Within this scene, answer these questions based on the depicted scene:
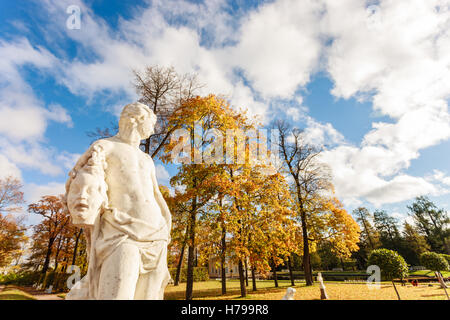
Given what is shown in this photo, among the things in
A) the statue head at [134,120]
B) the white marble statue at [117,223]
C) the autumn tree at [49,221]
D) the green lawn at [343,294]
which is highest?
the autumn tree at [49,221]

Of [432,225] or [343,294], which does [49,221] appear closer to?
[343,294]

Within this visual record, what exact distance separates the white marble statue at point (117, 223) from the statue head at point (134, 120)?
27 centimetres

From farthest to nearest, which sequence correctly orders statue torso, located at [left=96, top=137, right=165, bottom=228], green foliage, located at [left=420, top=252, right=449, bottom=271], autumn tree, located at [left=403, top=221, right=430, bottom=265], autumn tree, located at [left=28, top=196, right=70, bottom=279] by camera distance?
autumn tree, located at [left=403, top=221, right=430, bottom=265] < autumn tree, located at [left=28, top=196, right=70, bottom=279] < green foliage, located at [left=420, top=252, right=449, bottom=271] < statue torso, located at [left=96, top=137, right=165, bottom=228]

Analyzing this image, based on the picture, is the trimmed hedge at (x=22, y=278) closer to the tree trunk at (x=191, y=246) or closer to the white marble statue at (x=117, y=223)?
the tree trunk at (x=191, y=246)

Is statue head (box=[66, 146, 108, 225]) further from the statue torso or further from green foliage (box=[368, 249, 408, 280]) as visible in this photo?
green foliage (box=[368, 249, 408, 280])

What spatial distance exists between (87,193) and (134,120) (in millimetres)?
1212

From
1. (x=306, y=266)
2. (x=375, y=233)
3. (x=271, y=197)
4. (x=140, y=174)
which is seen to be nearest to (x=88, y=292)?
(x=140, y=174)

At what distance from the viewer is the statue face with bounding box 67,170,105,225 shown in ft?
6.61

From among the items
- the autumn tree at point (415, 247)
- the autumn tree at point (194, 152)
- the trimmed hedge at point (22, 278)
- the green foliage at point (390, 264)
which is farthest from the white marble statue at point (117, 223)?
the autumn tree at point (415, 247)

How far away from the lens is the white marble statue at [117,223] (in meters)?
2.05

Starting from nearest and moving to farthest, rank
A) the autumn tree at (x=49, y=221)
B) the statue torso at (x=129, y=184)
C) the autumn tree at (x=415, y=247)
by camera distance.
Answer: the statue torso at (x=129, y=184), the autumn tree at (x=49, y=221), the autumn tree at (x=415, y=247)

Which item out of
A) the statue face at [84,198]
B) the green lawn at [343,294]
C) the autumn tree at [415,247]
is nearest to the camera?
the statue face at [84,198]

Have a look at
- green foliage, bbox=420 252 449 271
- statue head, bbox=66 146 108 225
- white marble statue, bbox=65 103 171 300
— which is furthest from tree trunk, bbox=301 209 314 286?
statue head, bbox=66 146 108 225

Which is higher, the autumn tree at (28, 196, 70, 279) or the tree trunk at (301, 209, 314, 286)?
the autumn tree at (28, 196, 70, 279)
